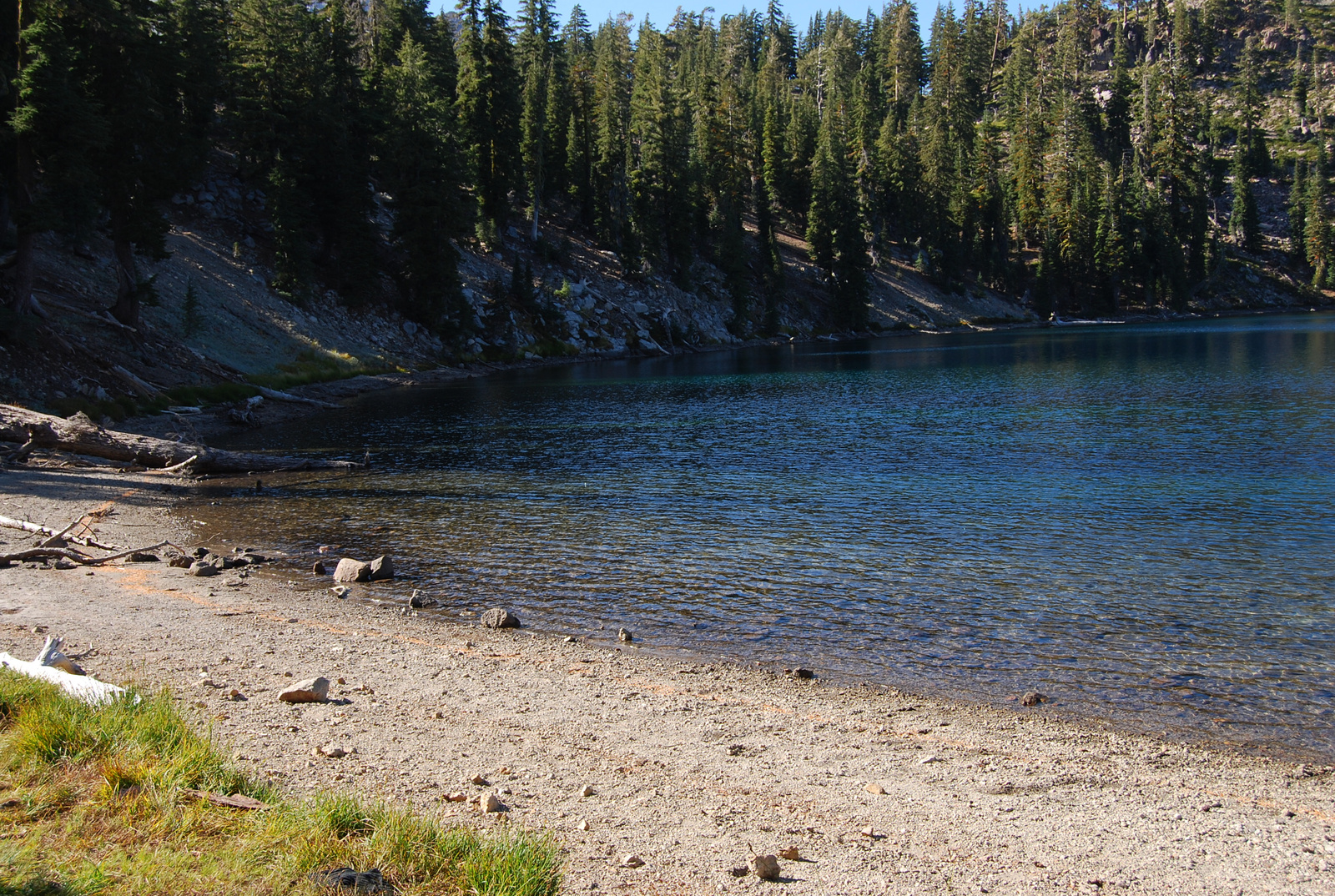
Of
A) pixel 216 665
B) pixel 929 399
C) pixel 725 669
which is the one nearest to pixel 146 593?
pixel 216 665

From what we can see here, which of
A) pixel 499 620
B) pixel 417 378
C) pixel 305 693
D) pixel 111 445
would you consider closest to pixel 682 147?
pixel 417 378

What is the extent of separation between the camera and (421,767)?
8.20 m

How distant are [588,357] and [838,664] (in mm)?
62717

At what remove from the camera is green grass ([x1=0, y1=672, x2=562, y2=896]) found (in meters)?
5.35

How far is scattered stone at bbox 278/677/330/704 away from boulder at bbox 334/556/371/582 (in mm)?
6300

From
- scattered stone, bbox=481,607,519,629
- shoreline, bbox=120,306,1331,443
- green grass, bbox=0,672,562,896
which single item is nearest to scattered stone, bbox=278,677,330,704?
green grass, bbox=0,672,562,896

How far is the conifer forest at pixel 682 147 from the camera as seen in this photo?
125 feet

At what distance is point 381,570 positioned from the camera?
1623 centimetres

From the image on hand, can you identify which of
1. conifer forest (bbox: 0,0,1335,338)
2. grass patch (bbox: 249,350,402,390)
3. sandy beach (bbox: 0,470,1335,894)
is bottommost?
sandy beach (bbox: 0,470,1335,894)

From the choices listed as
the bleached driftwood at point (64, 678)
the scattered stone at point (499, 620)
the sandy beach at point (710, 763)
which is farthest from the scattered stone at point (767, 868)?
the scattered stone at point (499, 620)

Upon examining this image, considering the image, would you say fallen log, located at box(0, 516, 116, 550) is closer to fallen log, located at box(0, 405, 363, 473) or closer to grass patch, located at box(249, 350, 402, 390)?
fallen log, located at box(0, 405, 363, 473)

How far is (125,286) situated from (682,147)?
66.8 m

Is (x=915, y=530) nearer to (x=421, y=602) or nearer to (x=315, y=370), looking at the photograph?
(x=421, y=602)

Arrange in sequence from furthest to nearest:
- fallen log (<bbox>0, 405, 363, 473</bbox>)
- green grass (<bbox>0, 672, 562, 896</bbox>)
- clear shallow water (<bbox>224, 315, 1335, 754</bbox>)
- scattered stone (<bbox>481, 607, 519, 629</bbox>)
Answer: fallen log (<bbox>0, 405, 363, 473</bbox>), scattered stone (<bbox>481, 607, 519, 629</bbox>), clear shallow water (<bbox>224, 315, 1335, 754</bbox>), green grass (<bbox>0, 672, 562, 896</bbox>)
